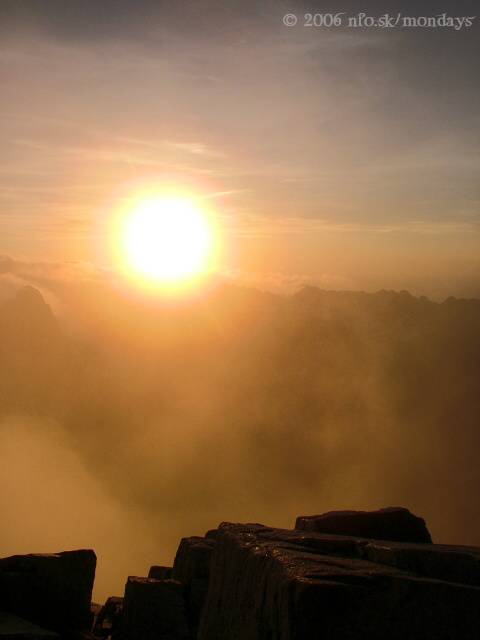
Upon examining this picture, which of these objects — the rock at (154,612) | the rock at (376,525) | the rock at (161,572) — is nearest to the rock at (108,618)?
the rock at (161,572)

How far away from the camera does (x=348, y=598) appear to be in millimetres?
3434

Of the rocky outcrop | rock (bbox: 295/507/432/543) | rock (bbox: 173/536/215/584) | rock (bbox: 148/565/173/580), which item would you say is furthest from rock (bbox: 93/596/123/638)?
rock (bbox: 295/507/432/543)

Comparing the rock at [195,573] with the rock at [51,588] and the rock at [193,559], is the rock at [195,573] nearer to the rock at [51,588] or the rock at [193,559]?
the rock at [193,559]

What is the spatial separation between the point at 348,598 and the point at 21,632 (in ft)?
12.9

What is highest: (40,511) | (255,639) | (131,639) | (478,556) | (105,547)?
(40,511)

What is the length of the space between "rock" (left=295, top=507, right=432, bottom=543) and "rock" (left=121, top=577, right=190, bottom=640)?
65.5 inches

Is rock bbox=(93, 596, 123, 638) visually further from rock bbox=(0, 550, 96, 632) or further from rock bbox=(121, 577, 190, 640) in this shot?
rock bbox=(121, 577, 190, 640)

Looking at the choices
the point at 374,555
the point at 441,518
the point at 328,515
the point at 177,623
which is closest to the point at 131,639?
the point at 177,623

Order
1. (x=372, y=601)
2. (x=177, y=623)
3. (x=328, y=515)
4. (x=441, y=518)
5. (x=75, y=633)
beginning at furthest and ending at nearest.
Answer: (x=441, y=518), (x=75, y=633), (x=177, y=623), (x=328, y=515), (x=372, y=601)

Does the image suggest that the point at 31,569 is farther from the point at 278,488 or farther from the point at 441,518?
the point at 278,488

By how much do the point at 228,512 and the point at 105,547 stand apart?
14167 millimetres

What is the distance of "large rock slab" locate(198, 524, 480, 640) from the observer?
3.42 meters

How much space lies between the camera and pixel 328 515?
6340 mm

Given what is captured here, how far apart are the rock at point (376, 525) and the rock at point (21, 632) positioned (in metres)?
2.29
